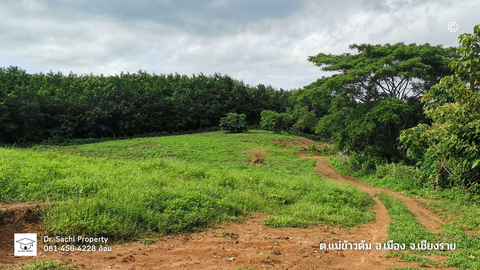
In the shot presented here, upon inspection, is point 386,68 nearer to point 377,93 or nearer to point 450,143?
point 377,93

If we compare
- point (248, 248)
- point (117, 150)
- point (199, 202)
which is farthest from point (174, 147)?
point (248, 248)

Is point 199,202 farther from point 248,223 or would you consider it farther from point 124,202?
point 124,202

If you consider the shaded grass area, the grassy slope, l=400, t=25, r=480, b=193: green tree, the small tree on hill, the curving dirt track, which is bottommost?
the grassy slope

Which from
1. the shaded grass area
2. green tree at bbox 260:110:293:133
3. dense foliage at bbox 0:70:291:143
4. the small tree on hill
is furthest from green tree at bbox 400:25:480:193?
dense foliage at bbox 0:70:291:143

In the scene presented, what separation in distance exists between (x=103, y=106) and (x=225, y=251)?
148 ft

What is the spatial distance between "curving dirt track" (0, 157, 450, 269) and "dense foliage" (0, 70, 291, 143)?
37455 mm

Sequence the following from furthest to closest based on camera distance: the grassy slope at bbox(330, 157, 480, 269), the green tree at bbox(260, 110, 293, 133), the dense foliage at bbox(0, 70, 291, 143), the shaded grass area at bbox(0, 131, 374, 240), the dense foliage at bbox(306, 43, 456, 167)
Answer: the green tree at bbox(260, 110, 293, 133) < the dense foliage at bbox(0, 70, 291, 143) < the dense foliage at bbox(306, 43, 456, 167) < the shaded grass area at bbox(0, 131, 374, 240) < the grassy slope at bbox(330, 157, 480, 269)

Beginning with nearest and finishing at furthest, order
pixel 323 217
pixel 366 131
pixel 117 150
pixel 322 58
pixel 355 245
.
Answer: pixel 355 245, pixel 323 217, pixel 366 131, pixel 322 58, pixel 117 150

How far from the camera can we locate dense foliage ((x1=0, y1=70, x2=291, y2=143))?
3766 cm

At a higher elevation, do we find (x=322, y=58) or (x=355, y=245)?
(x=322, y=58)

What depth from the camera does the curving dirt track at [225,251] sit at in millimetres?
4703

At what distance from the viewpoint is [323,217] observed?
7988 millimetres

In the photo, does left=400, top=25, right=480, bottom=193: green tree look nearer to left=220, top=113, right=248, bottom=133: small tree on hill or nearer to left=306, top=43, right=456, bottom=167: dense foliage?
left=306, top=43, right=456, bottom=167: dense foliage

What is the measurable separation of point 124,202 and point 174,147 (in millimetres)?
23492
